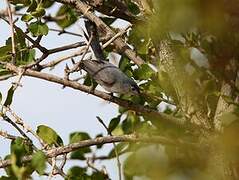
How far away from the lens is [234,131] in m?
0.49

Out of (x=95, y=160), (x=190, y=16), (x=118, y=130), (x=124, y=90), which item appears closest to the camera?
(x=190, y=16)

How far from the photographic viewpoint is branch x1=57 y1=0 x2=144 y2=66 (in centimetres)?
169

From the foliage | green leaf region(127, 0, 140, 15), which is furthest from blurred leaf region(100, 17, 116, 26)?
green leaf region(127, 0, 140, 15)

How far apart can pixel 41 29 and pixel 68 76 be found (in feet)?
1.67

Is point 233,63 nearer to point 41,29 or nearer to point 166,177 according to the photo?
point 166,177

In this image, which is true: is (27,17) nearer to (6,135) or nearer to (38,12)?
(38,12)

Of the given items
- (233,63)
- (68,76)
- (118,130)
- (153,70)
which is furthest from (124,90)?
(233,63)

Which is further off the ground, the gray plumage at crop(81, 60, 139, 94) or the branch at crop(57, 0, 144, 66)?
the branch at crop(57, 0, 144, 66)

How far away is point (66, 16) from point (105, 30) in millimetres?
557

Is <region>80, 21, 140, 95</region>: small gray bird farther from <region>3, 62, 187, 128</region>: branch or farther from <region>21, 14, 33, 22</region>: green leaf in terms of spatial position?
<region>21, 14, 33, 22</region>: green leaf

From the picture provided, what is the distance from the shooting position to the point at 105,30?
177 cm

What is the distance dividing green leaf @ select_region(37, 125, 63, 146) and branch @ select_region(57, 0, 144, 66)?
0.36m

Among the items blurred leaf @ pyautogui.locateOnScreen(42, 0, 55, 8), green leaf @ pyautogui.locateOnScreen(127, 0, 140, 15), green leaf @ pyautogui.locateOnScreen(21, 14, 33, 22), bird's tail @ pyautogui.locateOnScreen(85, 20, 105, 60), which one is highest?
blurred leaf @ pyautogui.locateOnScreen(42, 0, 55, 8)

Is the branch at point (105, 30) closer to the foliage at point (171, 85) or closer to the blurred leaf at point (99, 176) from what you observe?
the foliage at point (171, 85)
